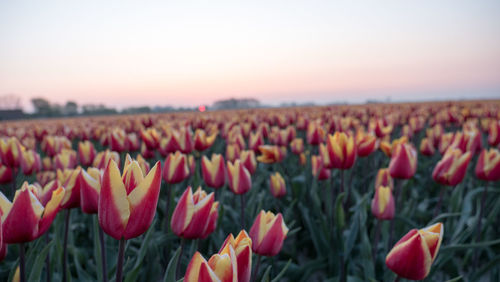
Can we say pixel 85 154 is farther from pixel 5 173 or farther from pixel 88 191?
pixel 88 191

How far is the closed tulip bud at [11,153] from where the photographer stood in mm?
2694

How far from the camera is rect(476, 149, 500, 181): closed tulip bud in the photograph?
250 centimetres

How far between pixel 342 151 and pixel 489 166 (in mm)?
1198

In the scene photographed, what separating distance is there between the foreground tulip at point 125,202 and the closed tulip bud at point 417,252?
1.00m

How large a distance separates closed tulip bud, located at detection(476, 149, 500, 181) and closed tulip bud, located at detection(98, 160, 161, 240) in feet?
8.79

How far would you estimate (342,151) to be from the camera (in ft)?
7.97

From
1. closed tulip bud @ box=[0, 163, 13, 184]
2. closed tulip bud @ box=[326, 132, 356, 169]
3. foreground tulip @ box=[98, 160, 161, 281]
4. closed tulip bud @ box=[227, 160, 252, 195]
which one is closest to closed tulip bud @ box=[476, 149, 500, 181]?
closed tulip bud @ box=[326, 132, 356, 169]

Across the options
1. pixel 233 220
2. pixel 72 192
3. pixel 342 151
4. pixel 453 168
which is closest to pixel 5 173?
pixel 72 192

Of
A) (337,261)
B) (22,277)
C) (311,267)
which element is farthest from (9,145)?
(337,261)

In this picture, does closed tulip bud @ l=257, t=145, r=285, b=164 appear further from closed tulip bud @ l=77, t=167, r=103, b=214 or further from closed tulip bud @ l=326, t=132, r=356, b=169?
closed tulip bud @ l=77, t=167, r=103, b=214

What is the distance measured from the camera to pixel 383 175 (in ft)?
9.46

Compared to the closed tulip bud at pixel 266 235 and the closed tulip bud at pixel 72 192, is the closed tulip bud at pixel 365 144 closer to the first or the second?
the closed tulip bud at pixel 266 235

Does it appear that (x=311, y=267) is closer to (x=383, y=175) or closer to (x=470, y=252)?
(x=383, y=175)

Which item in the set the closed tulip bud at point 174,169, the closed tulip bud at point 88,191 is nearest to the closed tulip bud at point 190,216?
the closed tulip bud at point 88,191
